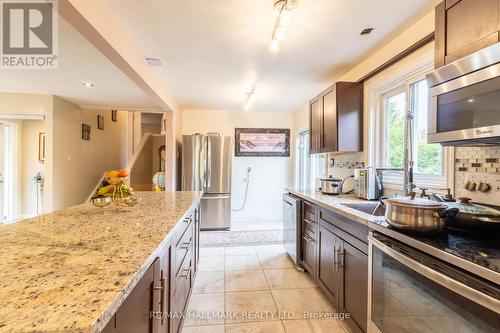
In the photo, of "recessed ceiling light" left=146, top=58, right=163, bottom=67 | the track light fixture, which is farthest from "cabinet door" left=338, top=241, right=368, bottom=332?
"recessed ceiling light" left=146, top=58, right=163, bottom=67

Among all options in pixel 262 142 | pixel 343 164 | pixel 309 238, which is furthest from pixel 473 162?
pixel 262 142

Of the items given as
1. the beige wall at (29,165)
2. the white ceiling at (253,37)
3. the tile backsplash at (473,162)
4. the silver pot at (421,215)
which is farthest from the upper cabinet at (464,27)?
the beige wall at (29,165)

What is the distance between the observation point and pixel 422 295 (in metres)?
1.06

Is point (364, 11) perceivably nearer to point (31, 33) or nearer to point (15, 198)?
point (31, 33)

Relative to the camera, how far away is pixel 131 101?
13.3 ft

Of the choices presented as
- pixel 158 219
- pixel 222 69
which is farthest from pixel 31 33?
pixel 158 219

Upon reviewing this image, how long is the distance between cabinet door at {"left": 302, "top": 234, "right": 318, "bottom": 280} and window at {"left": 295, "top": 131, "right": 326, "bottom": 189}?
2.06 metres

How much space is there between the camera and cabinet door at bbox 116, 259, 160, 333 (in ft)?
2.37

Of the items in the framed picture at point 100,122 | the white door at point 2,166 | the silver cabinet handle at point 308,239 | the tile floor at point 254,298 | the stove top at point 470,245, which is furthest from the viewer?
the framed picture at point 100,122

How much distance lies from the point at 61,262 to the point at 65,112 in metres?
4.33

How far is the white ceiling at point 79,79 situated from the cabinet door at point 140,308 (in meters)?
2.06

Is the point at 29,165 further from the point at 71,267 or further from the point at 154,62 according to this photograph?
the point at 71,267

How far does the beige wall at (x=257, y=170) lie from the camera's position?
16.9 ft

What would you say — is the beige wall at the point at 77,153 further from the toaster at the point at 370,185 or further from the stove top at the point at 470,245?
the stove top at the point at 470,245
